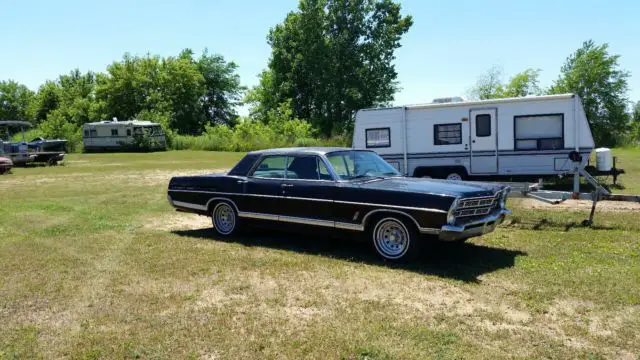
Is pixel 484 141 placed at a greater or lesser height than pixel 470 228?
greater

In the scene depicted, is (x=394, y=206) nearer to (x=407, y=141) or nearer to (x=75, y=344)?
(x=75, y=344)

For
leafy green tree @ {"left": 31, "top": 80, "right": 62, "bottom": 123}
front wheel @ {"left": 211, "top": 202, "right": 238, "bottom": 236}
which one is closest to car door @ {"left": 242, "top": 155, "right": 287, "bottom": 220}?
front wheel @ {"left": 211, "top": 202, "right": 238, "bottom": 236}

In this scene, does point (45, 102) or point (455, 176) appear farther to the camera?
point (45, 102)

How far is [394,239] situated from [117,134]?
41646 mm

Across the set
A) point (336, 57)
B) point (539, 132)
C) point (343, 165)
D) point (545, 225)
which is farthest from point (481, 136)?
point (336, 57)

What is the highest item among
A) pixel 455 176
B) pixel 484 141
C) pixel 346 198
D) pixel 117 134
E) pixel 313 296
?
pixel 117 134

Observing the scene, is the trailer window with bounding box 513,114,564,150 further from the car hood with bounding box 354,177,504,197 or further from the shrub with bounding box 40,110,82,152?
the shrub with bounding box 40,110,82,152

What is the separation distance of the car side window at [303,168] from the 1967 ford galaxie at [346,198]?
0.01 m

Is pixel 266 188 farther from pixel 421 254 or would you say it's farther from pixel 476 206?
pixel 476 206

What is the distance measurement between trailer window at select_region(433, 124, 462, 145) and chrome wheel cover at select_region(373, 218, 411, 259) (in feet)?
28.0

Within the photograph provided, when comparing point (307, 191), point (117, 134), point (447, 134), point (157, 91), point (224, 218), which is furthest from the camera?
point (157, 91)

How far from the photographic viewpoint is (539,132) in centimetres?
1418

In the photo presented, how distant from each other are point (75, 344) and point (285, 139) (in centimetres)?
4094

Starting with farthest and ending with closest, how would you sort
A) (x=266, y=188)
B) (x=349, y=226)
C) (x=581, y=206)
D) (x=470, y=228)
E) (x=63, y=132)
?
(x=63, y=132)
(x=581, y=206)
(x=266, y=188)
(x=349, y=226)
(x=470, y=228)
